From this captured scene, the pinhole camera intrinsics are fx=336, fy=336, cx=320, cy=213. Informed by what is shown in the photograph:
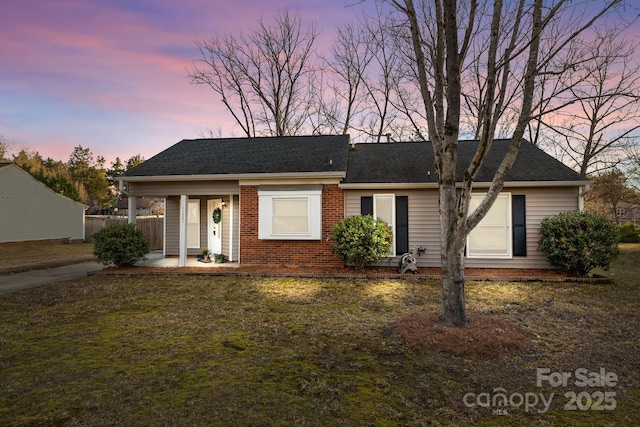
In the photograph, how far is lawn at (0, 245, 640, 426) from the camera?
113 inches

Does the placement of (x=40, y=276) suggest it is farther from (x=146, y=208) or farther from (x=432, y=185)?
(x=146, y=208)

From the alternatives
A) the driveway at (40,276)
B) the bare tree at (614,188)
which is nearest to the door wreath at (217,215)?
the driveway at (40,276)

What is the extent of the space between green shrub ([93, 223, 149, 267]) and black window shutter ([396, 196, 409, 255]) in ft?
27.0

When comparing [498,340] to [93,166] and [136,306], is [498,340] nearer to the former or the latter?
[136,306]

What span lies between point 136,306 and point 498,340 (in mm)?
6340

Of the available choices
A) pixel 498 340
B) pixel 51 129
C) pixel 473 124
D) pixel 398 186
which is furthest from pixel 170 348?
pixel 51 129

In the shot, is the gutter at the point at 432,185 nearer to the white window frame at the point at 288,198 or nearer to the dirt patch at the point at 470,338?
the white window frame at the point at 288,198

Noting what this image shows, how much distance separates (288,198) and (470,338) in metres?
7.24

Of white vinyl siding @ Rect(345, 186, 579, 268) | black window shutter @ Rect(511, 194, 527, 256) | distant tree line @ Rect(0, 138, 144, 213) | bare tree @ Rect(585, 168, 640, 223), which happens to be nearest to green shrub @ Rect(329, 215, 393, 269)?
white vinyl siding @ Rect(345, 186, 579, 268)

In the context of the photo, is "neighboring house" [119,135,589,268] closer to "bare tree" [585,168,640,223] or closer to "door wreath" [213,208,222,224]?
"door wreath" [213,208,222,224]

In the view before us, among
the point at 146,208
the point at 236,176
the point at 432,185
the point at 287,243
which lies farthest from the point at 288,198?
the point at 146,208

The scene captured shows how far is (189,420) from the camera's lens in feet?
8.95

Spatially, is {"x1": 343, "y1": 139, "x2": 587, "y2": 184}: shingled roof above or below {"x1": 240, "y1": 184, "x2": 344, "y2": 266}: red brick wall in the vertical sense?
above

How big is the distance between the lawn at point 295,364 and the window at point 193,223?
630cm
